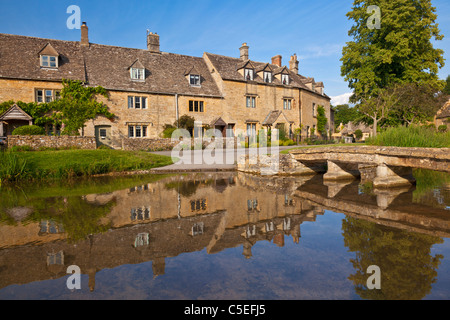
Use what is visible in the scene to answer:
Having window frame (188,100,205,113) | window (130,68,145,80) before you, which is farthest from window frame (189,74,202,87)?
window (130,68,145,80)

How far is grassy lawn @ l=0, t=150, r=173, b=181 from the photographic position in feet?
43.1

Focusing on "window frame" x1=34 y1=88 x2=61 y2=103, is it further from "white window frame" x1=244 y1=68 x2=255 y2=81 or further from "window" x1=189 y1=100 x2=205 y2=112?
"white window frame" x1=244 y1=68 x2=255 y2=81

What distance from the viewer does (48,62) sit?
1042 inches

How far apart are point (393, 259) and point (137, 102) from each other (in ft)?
95.2

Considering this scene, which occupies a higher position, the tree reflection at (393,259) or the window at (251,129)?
the window at (251,129)

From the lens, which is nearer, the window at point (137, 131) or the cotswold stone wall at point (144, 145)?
the cotswold stone wall at point (144, 145)

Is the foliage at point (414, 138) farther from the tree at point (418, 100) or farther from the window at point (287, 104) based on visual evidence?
the window at point (287, 104)

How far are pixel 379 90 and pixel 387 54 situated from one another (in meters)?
3.20

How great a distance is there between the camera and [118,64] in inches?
1201

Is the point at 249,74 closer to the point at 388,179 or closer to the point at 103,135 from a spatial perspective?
the point at 103,135

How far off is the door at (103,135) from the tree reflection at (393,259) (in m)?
26.7

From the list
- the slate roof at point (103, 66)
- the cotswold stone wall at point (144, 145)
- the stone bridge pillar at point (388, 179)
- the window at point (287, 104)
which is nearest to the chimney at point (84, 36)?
the slate roof at point (103, 66)

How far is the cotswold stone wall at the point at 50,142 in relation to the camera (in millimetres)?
20125
